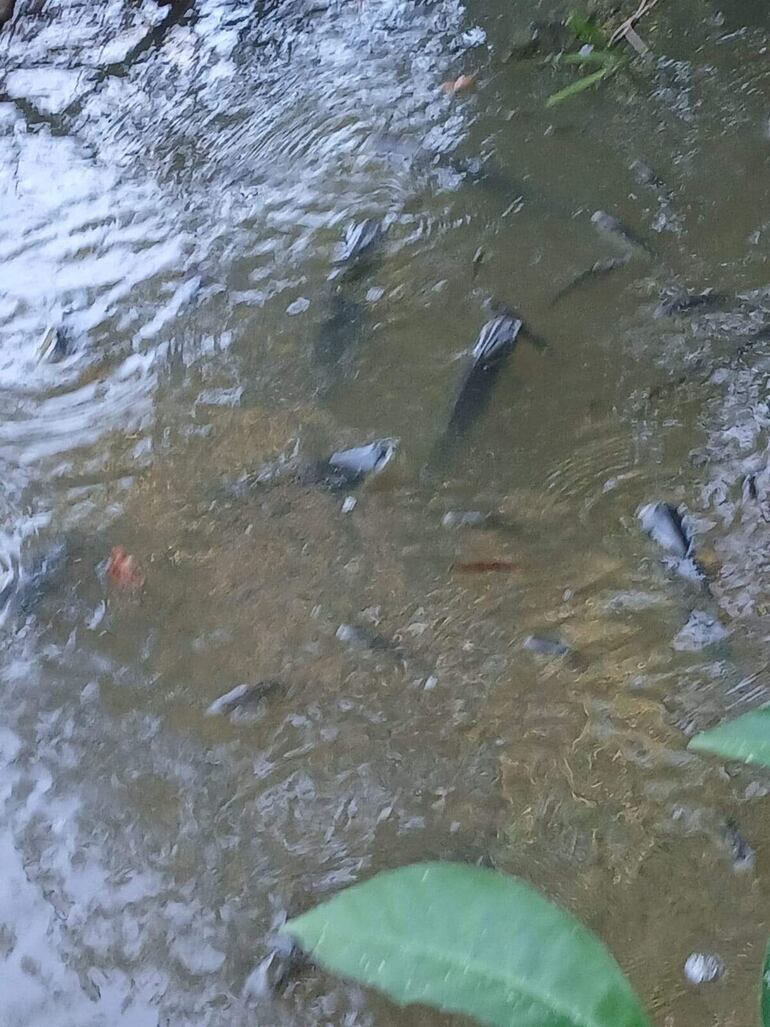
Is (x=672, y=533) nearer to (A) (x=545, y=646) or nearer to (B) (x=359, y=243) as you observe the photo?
(A) (x=545, y=646)

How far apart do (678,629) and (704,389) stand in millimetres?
727

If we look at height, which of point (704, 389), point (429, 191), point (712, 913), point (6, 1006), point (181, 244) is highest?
point (181, 244)

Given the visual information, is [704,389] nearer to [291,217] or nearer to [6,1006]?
[291,217]

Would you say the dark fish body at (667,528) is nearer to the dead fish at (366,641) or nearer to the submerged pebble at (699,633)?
the submerged pebble at (699,633)

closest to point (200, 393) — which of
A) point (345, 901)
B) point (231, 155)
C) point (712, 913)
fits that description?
point (231, 155)

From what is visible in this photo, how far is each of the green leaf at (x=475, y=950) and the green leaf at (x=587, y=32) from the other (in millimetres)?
3502

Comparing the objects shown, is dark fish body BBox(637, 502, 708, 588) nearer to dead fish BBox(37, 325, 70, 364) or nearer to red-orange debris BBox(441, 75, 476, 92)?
dead fish BBox(37, 325, 70, 364)

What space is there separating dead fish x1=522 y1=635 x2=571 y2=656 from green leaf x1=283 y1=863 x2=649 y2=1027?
4.09 feet

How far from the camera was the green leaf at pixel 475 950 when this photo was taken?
766 millimetres

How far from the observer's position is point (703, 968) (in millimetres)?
1576

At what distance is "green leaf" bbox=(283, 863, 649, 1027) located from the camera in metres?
0.77

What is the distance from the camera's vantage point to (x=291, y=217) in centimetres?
316

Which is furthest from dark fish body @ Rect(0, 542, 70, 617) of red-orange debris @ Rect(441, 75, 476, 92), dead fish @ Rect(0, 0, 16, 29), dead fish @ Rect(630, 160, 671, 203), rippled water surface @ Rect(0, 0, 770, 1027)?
dead fish @ Rect(0, 0, 16, 29)

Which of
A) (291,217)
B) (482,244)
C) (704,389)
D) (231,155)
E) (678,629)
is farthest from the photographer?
(231,155)
